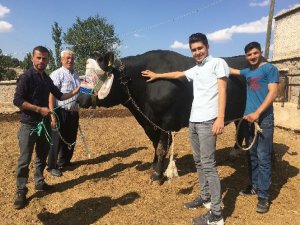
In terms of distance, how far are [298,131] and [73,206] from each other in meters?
7.15

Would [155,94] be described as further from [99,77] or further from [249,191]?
[249,191]

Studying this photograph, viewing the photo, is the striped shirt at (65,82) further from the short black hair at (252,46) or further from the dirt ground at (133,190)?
the short black hair at (252,46)

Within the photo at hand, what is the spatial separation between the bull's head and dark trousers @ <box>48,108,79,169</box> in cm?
107

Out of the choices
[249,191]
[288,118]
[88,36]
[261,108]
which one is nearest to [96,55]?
[261,108]

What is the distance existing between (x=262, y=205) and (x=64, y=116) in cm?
362

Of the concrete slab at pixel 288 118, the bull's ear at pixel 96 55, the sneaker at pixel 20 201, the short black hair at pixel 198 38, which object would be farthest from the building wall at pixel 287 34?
the sneaker at pixel 20 201

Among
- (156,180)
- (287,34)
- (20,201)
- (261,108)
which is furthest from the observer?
(287,34)

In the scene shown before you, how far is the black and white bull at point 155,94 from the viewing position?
5.00 meters

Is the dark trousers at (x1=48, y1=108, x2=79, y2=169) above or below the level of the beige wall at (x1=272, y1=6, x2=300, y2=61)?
below

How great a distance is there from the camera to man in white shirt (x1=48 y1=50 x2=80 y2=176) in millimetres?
5543

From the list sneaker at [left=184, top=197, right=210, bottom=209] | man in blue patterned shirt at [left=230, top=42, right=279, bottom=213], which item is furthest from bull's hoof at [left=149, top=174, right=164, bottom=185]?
man in blue patterned shirt at [left=230, top=42, right=279, bottom=213]

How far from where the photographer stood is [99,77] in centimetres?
489

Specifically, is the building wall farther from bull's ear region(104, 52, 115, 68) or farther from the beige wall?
bull's ear region(104, 52, 115, 68)

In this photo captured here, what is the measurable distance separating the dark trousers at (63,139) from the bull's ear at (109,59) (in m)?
1.46
